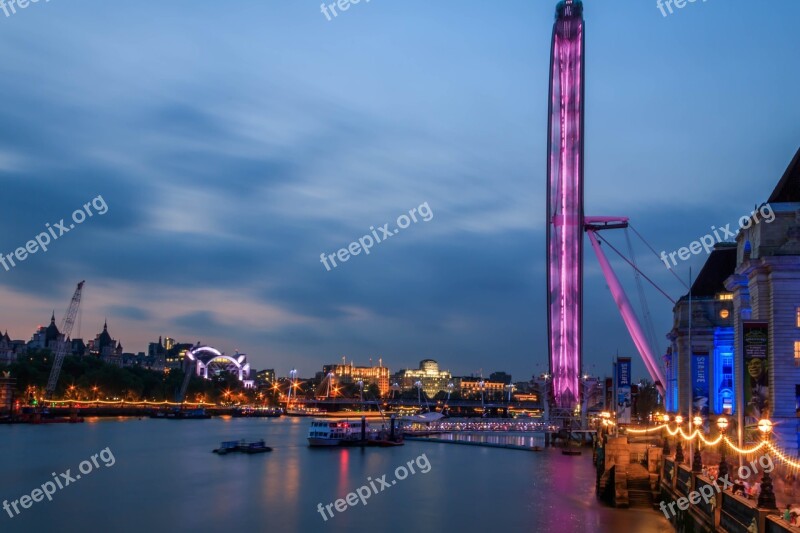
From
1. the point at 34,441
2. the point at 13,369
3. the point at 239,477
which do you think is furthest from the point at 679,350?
the point at 13,369

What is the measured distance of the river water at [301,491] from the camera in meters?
→ 41.5

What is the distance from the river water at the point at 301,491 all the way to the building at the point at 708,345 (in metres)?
9.05

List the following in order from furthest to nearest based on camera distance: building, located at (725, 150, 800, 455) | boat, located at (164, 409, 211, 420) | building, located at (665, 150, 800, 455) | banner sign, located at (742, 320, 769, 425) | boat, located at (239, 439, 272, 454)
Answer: boat, located at (164, 409, 211, 420), boat, located at (239, 439, 272, 454), building, located at (725, 150, 800, 455), building, located at (665, 150, 800, 455), banner sign, located at (742, 320, 769, 425)

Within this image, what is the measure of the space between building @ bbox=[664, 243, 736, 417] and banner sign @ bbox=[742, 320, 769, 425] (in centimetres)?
1177

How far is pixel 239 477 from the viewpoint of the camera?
6216 cm

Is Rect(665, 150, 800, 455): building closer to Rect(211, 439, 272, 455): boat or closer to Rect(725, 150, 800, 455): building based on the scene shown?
Rect(725, 150, 800, 455): building

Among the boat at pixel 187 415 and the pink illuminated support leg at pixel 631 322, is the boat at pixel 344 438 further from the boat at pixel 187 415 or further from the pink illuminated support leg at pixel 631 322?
the boat at pixel 187 415

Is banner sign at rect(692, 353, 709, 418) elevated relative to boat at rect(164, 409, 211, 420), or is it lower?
elevated

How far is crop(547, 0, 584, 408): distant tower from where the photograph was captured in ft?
246

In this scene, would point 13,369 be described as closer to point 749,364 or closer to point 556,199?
point 556,199

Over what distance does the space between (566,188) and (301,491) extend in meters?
37.2

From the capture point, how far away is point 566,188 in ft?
252

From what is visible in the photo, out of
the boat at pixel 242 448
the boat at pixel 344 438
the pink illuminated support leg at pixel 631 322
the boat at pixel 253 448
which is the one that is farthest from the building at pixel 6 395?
the pink illuminated support leg at pixel 631 322

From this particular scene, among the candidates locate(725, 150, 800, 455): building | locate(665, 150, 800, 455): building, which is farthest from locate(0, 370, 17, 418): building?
locate(725, 150, 800, 455): building
